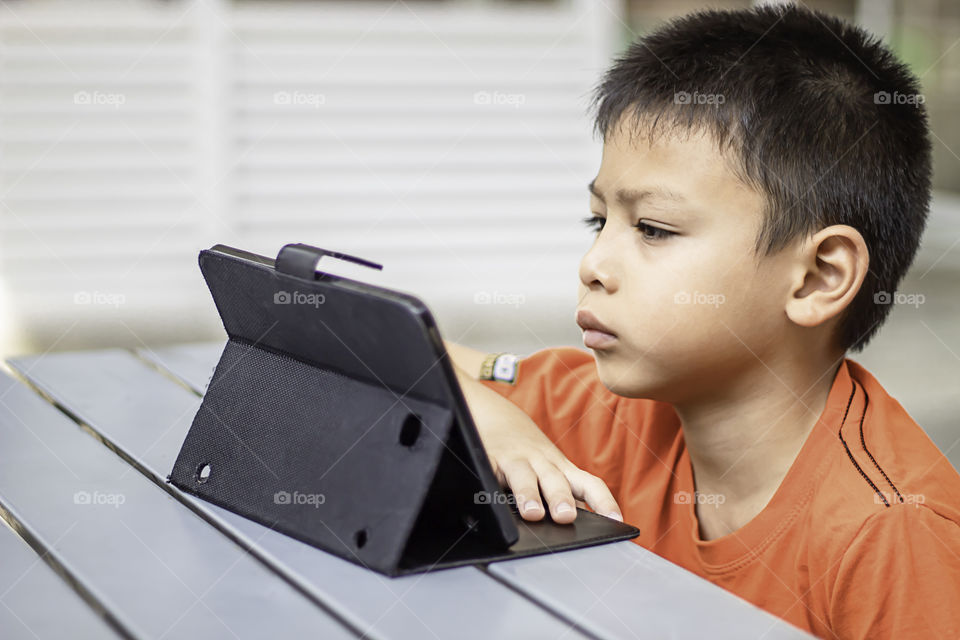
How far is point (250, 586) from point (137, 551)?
119mm

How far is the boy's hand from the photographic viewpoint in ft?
3.07

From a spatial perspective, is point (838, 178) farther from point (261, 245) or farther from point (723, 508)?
point (261, 245)

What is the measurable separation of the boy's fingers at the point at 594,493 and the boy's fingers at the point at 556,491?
0.04 ft

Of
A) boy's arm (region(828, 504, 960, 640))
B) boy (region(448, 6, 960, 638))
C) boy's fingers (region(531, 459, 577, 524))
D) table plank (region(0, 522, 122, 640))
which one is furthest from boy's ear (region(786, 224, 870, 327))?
table plank (region(0, 522, 122, 640))

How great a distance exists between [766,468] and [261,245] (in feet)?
11.5

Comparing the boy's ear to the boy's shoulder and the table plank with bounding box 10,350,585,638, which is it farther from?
the table plank with bounding box 10,350,585,638

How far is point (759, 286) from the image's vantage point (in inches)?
47.5

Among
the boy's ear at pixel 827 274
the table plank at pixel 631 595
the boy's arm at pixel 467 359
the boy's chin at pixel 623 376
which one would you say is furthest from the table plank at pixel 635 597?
the boy's arm at pixel 467 359

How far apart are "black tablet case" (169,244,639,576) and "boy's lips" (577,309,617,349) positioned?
0.29 meters

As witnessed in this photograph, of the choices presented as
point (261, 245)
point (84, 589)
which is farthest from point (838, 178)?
point (261, 245)

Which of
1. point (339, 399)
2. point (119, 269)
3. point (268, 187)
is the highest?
point (339, 399)

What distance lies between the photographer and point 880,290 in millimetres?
1301

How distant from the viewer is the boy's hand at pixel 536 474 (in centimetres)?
94

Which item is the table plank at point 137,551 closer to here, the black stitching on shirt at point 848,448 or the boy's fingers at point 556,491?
the boy's fingers at point 556,491
